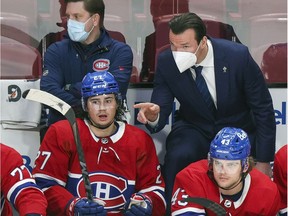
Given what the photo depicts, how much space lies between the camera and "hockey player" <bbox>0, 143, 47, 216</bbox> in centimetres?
256

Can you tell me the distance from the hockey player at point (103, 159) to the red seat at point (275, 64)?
30.0 inches

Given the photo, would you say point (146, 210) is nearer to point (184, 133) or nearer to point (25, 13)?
point (184, 133)

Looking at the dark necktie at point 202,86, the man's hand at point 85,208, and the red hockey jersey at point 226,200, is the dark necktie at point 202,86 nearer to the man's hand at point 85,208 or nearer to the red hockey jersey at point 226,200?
the red hockey jersey at point 226,200

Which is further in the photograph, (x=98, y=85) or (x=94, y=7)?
(x=94, y=7)

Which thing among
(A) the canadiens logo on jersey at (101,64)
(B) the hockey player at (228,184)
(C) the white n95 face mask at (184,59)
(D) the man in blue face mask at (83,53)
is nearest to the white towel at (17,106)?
(D) the man in blue face mask at (83,53)

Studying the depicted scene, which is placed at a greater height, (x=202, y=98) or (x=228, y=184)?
(x=202, y=98)

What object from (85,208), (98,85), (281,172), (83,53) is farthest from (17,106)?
(281,172)

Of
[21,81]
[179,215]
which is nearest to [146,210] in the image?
[179,215]

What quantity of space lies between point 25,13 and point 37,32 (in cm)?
15

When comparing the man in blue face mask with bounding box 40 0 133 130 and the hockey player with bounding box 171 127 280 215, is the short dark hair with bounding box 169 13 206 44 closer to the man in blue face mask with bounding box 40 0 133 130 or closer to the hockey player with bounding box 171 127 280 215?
the man in blue face mask with bounding box 40 0 133 130

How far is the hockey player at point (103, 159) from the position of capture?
288cm

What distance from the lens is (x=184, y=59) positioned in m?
3.01

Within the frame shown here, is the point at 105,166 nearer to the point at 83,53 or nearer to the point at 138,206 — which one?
the point at 138,206

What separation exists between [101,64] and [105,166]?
0.46 metres
